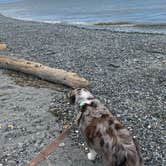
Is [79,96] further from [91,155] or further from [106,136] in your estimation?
[106,136]

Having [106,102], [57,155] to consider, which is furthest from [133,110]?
[57,155]

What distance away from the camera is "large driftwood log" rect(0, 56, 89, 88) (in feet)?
31.9

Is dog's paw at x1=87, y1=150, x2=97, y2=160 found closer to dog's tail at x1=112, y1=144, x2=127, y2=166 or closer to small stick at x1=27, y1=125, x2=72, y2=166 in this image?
small stick at x1=27, y1=125, x2=72, y2=166

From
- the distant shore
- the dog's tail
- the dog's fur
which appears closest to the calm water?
the distant shore

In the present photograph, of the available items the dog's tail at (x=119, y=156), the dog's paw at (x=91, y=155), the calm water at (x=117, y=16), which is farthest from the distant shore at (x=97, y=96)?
the calm water at (x=117, y=16)

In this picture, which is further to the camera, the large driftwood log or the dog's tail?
the large driftwood log

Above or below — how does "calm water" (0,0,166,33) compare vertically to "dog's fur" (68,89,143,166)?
below

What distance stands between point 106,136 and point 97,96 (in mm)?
3504

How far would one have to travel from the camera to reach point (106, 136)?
5.68 metres

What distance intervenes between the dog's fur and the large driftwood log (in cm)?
287

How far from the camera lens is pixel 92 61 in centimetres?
1289

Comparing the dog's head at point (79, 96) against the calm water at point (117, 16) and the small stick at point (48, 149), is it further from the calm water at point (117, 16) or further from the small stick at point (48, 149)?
the calm water at point (117, 16)

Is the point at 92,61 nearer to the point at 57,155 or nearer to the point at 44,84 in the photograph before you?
the point at 44,84

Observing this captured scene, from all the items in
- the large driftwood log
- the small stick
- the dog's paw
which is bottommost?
the small stick
